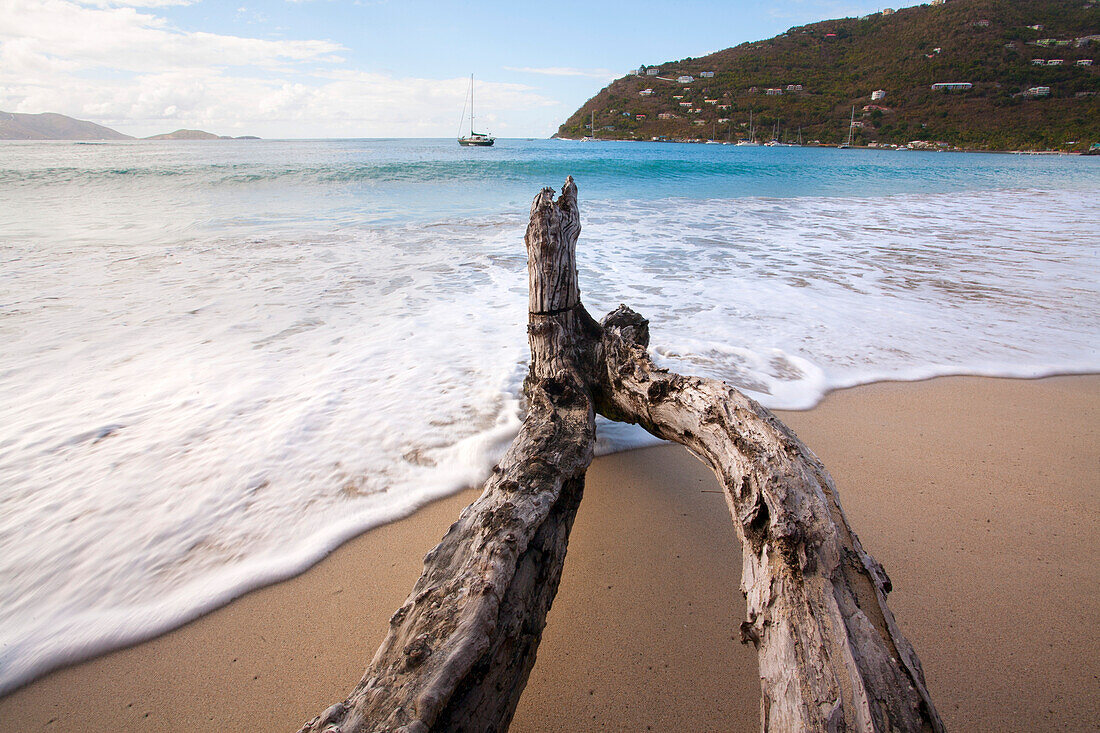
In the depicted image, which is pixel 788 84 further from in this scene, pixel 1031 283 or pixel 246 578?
pixel 246 578

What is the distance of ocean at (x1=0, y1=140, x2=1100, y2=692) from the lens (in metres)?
2.02

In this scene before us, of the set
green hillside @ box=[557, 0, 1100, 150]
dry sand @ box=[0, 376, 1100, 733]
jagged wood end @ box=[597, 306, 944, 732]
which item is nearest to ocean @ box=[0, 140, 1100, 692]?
dry sand @ box=[0, 376, 1100, 733]

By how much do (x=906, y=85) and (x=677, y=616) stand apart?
262ft

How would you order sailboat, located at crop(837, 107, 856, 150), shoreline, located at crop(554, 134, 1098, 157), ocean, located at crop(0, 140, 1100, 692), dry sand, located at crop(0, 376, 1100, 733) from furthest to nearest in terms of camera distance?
sailboat, located at crop(837, 107, 856, 150)
shoreline, located at crop(554, 134, 1098, 157)
ocean, located at crop(0, 140, 1100, 692)
dry sand, located at crop(0, 376, 1100, 733)

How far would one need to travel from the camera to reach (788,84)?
232 feet

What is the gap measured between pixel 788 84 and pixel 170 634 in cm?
8737

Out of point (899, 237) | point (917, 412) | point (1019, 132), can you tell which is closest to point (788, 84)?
point (1019, 132)

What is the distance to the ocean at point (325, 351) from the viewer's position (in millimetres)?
2023

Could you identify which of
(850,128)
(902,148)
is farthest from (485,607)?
(850,128)

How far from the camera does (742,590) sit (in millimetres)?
1256

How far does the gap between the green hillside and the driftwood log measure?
67.2 meters

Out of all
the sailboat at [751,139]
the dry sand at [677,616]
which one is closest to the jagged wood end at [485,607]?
the dry sand at [677,616]

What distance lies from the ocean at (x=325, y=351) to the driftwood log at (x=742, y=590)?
0.98 m

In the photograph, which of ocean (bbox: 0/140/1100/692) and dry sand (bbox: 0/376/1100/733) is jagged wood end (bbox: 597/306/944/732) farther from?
ocean (bbox: 0/140/1100/692)
